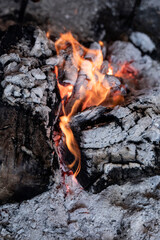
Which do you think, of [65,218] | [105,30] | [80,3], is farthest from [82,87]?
[80,3]

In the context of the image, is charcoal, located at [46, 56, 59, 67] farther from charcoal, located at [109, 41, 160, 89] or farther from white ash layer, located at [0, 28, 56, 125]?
charcoal, located at [109, 41, 160, 89]

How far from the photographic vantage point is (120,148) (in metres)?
2.32

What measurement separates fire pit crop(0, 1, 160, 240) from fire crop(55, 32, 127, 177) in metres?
0.02

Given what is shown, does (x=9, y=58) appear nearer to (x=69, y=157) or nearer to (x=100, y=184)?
(x=69, y=157)

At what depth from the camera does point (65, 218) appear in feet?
7.49

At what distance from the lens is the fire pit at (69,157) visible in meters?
2.15

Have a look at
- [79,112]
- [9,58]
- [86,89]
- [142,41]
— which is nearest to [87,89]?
[86,89]

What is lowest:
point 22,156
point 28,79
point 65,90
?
point 22,156

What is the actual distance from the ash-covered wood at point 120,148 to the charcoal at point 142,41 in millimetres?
2084

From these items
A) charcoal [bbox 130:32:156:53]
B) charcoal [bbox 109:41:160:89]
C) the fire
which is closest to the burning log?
the fire

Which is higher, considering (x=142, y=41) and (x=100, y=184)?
(x=142, y=41)

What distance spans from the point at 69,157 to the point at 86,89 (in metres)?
0.90

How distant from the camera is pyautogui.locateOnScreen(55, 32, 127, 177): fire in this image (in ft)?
8.36

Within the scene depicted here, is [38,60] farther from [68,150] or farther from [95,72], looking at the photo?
[68,150]
